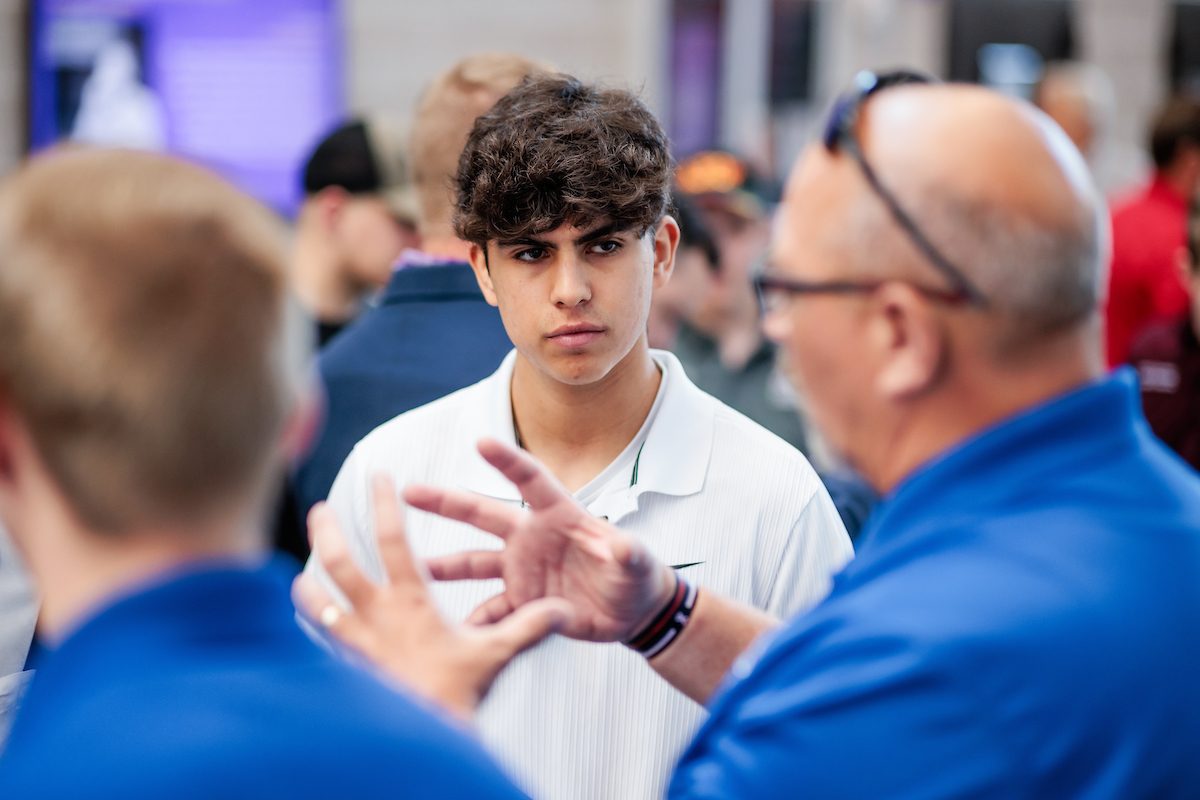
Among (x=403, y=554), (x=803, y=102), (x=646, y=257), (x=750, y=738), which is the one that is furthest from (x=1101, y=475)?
(x=803, y=102)

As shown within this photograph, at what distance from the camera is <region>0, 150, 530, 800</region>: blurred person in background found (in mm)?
771

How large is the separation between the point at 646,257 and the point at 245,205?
1.03 m

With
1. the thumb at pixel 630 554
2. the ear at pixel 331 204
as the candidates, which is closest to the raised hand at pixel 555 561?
the thumb at pixel 630 554

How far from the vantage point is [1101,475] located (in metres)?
1.12

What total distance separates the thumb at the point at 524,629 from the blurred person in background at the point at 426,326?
1153 millimetres

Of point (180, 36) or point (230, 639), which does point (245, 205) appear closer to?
point (230, 639)

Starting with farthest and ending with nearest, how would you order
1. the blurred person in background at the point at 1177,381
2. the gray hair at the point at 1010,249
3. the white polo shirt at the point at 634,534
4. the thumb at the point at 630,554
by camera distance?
the blurred person in background at the point at 1177,381 → the white polo shirt at the point at 634,534 → the thumb at the point at 630,554 → the gray hair at the point at 1010,249

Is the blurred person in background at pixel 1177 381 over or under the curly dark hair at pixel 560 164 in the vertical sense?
under

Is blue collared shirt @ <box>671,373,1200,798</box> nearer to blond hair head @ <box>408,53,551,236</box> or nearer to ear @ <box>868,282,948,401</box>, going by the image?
ear @ <box>868,282,948,401</box>

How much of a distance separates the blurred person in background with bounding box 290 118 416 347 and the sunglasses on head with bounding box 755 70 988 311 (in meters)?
2.29

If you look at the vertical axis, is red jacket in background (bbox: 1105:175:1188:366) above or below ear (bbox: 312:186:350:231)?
below

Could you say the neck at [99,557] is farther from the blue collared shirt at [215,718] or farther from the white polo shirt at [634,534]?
the white polo shirt at [634,534]

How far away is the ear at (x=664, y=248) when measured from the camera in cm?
194

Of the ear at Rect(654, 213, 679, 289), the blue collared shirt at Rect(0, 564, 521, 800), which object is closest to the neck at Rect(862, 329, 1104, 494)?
the blue collared shirt at Rect(0, 564, 521, 800)
